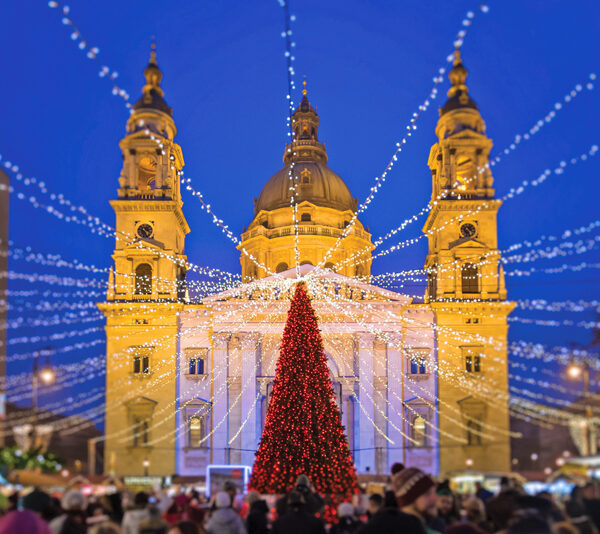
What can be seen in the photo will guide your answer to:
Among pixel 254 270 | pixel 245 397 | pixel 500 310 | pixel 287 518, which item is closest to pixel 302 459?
pixel 287 518

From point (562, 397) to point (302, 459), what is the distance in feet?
28.1

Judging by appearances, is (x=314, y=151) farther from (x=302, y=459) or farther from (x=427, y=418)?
(x=302, y=459)

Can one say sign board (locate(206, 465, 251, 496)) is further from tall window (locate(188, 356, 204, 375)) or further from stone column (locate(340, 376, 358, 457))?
tall window (locate(188, 356, 204, 375))

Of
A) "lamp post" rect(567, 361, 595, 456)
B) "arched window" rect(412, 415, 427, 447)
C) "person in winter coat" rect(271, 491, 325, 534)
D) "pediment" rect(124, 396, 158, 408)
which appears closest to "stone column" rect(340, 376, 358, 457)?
"arched window" rect(412, 415, 427, 447)

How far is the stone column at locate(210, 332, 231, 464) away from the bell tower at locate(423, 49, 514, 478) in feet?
35.4

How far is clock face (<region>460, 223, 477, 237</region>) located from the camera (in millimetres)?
41625

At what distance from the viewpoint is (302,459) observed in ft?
63.1

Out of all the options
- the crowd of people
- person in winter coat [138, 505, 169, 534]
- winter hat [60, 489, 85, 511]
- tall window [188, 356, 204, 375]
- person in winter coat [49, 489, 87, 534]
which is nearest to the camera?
the crowd of people

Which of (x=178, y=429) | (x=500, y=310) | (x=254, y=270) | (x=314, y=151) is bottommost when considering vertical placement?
(x=178, y=429)

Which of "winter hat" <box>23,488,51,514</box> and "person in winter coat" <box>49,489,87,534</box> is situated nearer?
"person in winter coat" <box>49,489,87,534</box>

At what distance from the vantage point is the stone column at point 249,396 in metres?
38.8

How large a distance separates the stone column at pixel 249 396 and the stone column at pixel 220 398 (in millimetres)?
884

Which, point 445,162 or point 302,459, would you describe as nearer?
point 302,459

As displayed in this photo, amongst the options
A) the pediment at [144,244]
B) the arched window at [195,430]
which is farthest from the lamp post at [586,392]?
the pediment at [144,244]
